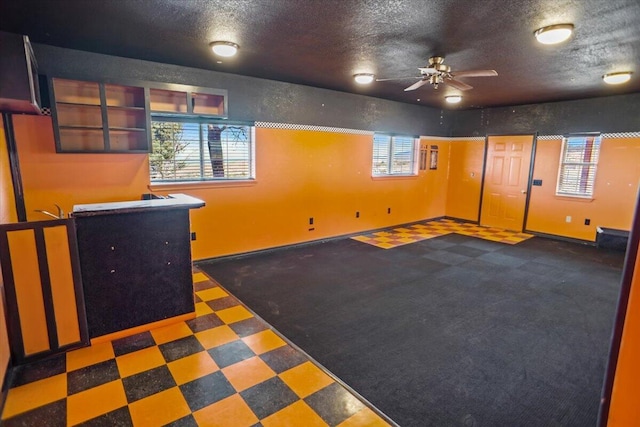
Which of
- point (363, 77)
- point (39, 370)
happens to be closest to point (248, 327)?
point (39, 370)

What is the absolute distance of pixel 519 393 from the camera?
221cm

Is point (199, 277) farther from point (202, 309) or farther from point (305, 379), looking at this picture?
point (305, 379)

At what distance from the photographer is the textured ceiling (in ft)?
7.92

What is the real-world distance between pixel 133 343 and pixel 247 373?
3.44 ft

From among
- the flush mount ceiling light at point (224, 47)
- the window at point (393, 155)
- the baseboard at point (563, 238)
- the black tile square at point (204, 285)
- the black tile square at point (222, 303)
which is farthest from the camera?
the window at point (393, 155)

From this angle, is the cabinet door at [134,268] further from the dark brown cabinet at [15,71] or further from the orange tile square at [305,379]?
the orange tile square at [305,379]

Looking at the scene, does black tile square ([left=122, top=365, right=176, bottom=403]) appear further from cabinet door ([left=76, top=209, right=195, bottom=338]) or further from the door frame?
the door frame

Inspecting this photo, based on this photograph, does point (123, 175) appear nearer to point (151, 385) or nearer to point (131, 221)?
point (131, 221)

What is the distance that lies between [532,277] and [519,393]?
2.59 m

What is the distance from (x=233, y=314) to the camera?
3.19 meters

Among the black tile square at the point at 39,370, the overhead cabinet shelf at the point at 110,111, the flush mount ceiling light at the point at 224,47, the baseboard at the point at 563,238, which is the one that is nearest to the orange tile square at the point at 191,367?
the black tile square at the point at 39,370

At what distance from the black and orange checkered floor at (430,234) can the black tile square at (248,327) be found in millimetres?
3091

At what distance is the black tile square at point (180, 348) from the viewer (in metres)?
2.53

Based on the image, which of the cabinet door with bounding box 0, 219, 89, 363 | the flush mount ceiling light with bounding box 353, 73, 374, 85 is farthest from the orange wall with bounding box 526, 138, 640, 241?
the cabinet door with bounding box 0, 219, 89, 363
